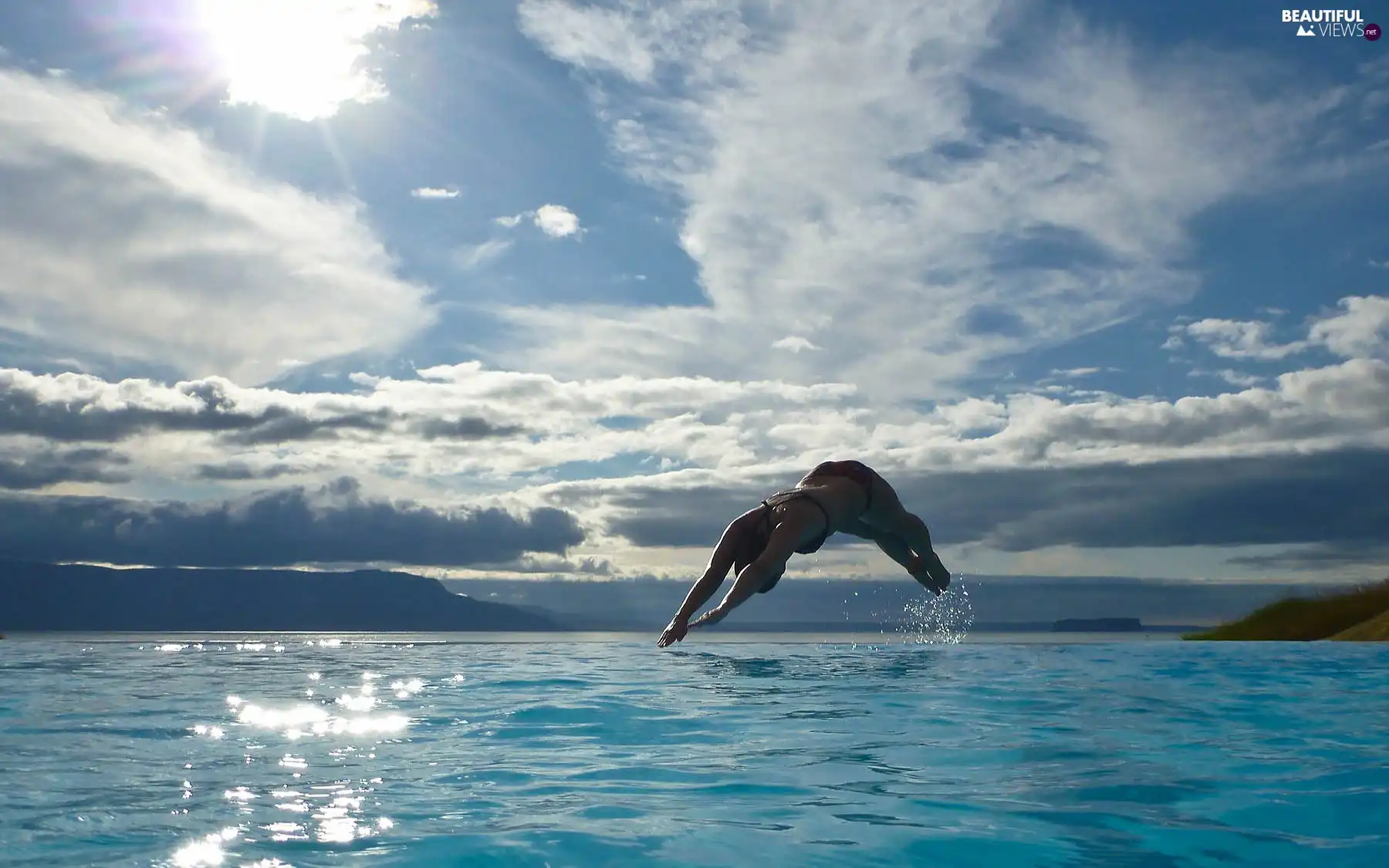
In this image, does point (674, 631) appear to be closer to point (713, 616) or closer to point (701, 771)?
point (713, 616)

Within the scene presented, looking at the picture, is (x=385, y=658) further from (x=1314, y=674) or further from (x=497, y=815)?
(x=1314, y=674)

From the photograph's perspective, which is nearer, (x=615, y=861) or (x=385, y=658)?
(x=615, y=861)

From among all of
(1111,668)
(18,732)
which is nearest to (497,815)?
(18,732)

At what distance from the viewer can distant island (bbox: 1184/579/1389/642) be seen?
28625mm

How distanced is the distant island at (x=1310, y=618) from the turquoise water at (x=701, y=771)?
1778 centimetres

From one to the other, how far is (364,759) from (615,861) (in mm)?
3544

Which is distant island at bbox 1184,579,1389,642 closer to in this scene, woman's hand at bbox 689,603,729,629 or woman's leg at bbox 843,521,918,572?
woman's leg at bbox 843,521,918,572

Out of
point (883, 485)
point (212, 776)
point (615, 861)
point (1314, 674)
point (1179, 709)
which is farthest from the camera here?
point (883, 485)

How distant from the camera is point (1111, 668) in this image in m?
15.7

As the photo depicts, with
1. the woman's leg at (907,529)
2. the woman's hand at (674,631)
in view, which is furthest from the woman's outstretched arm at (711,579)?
the woman's leg at (907,529)

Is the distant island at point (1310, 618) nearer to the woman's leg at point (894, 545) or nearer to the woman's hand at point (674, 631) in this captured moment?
the woman's leg at point (894, 545)

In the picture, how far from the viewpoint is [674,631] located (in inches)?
669

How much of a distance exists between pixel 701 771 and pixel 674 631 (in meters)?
10.1

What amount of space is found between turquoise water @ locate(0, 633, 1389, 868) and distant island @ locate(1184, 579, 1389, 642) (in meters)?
17.8
